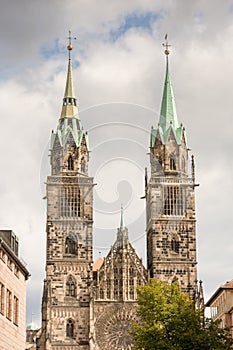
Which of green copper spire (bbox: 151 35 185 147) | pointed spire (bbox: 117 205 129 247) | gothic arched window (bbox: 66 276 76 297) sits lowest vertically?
gothic arched window (bbox: 66 276 76 297)

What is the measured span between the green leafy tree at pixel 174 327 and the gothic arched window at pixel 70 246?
28.5 meters

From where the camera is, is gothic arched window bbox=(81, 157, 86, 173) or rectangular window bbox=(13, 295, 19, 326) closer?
rectangular window bbox=(13, 295, 19, 326)

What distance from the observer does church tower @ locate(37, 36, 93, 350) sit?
80.4 meters

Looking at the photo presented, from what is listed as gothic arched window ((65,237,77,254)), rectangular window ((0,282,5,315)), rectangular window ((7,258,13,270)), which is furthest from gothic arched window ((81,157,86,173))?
rectangular window ((0,282,5,315))

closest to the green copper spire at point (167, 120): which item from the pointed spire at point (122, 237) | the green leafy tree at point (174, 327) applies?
the pointed spire at point (122, 237)

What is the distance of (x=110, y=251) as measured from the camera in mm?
85188

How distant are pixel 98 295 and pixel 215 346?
110 ft

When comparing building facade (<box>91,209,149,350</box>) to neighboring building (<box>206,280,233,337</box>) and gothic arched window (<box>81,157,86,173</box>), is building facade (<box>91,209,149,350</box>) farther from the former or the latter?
neighboring building (<box>206,280,233,337</box>)

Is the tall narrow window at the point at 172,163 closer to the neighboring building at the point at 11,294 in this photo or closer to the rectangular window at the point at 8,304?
the neighboring building at the point at 11,294

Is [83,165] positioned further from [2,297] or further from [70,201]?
[2,297]

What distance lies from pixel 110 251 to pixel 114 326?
7.99 metres

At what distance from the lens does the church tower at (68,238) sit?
264ft

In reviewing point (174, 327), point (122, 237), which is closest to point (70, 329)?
point (122, 237)

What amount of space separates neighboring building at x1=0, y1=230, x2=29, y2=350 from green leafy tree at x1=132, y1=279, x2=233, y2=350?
25.4ft
